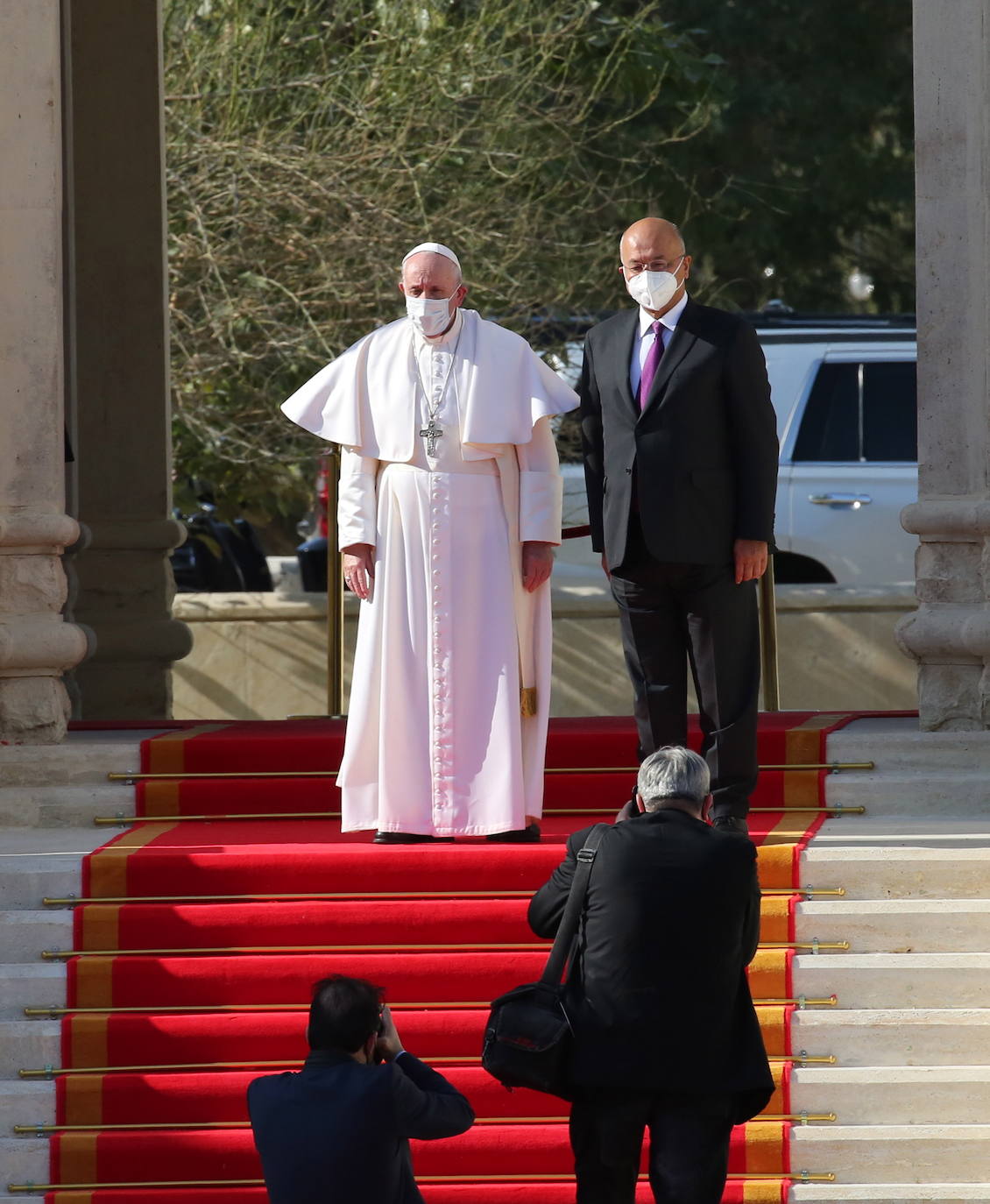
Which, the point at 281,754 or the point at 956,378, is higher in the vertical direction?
the point at 956,378

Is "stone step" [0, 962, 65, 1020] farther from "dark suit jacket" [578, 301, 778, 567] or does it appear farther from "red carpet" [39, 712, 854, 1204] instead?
"dark suit jacket" [578, 301, 778, 567]

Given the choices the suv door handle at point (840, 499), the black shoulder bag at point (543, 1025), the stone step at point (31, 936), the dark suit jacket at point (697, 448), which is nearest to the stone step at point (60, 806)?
the stone step at point (31, 936)

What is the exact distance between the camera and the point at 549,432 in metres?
7.72

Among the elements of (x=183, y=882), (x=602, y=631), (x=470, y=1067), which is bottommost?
(x=470, y=1067)

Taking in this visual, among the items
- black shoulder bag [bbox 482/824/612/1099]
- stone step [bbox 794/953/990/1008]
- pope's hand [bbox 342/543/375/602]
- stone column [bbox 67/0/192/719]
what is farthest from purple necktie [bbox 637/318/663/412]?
stone column [bbox 67/0/192/719]

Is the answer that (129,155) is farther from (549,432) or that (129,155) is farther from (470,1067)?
(470,1067)

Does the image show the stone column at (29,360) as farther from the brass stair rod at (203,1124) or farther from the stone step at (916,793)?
the stone step at (916,793)

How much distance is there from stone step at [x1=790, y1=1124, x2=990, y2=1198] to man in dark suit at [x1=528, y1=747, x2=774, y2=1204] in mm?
1191

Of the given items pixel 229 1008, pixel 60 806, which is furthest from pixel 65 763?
pixel 229 1008

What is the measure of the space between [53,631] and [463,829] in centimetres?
180

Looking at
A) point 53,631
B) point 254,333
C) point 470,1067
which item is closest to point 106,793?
point 53,631

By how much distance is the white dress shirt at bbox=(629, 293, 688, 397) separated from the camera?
722 cm

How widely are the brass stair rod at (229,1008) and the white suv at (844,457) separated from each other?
20.4 ft

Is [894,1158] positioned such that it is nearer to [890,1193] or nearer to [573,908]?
[890,1193]
